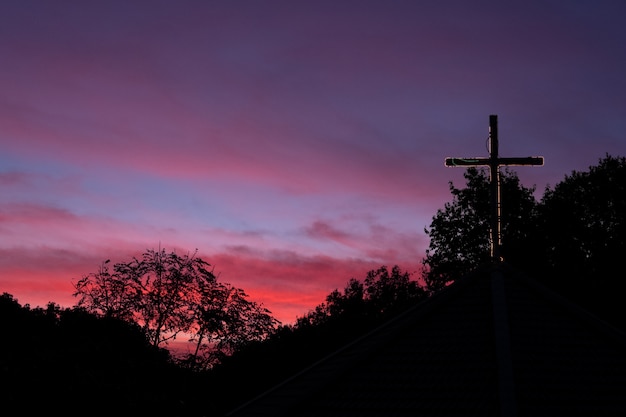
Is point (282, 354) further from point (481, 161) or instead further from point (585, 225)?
point (481, 161)

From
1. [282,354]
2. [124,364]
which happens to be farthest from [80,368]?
[282,354]

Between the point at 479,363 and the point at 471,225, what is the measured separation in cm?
3663

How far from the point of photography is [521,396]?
1134cm

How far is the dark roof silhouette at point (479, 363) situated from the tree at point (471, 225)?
33.2m

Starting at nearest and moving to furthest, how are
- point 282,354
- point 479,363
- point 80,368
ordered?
point 479,363 → point 80,368 → point 282,354

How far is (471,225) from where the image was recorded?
47812mm

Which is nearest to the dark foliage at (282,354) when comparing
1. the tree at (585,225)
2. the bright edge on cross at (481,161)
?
the tree at (585,225)

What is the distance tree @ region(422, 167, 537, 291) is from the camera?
1841 inches

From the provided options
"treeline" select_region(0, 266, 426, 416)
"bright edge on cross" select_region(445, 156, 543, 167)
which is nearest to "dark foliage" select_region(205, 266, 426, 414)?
"treeline" select_region(0, 266, 426, 416)

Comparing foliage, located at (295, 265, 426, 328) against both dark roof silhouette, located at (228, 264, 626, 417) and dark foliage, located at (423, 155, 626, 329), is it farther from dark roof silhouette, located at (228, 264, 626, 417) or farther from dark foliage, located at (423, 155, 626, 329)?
dark roof silhouette, located at (228, 264, 626, 417)

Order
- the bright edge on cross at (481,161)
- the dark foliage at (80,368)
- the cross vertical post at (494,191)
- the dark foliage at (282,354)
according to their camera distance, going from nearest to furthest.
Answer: the cross vertical post at (494,191) < the bright edge on cross at (481,161) < the dark foliage at (80,368) < the dark foliage at (282,354)

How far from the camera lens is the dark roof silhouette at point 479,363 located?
11484mm

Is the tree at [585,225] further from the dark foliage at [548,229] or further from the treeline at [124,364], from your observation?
the treeline at [124,364]

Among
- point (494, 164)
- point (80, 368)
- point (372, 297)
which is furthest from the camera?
point (372, 297)
